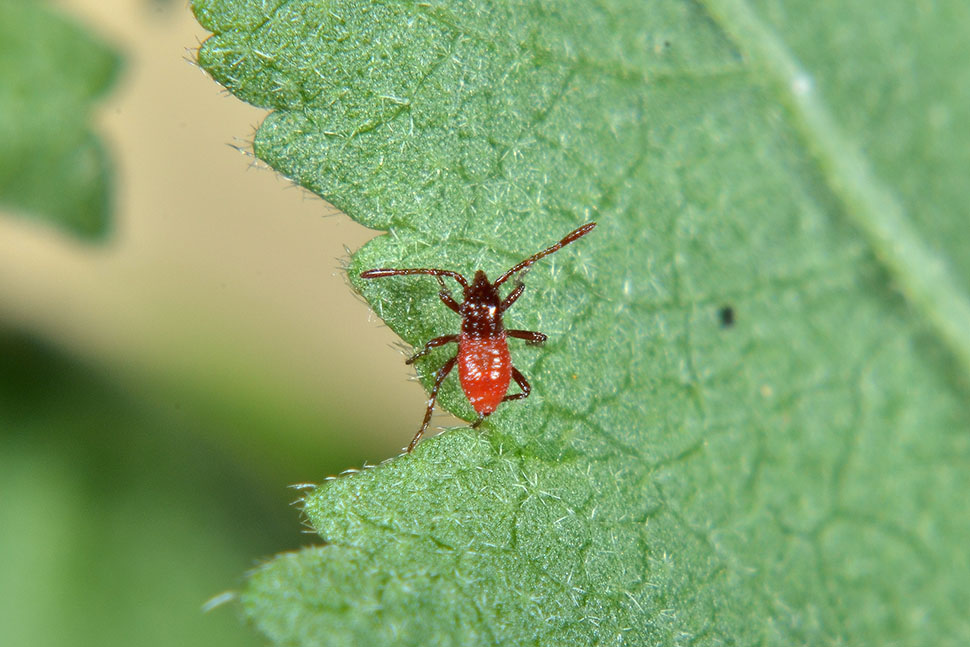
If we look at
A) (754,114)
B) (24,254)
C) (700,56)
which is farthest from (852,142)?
(24,254)

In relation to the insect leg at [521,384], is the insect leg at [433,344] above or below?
above

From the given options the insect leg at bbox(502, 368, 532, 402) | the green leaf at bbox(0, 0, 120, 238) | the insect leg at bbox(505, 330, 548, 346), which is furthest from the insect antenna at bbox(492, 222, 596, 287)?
the green leaf at bbox(0, 0, 120, 238)

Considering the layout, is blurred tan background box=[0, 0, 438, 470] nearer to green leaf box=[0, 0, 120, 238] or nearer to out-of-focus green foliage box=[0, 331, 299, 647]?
out-of-focus green foliage box=[0, 331, 299, 647]

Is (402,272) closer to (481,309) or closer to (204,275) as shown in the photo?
(481,309)

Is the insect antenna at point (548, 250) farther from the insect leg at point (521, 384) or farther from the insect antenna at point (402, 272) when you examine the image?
the insect leg at point (521, 384)

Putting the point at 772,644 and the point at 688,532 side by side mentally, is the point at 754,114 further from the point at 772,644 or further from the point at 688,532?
the point at 772,644

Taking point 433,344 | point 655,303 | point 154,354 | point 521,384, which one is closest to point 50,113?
point 154,354

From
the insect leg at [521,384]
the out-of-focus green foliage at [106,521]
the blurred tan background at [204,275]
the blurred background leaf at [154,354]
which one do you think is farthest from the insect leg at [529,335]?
the out-of-focus green foliage at [106,521]
